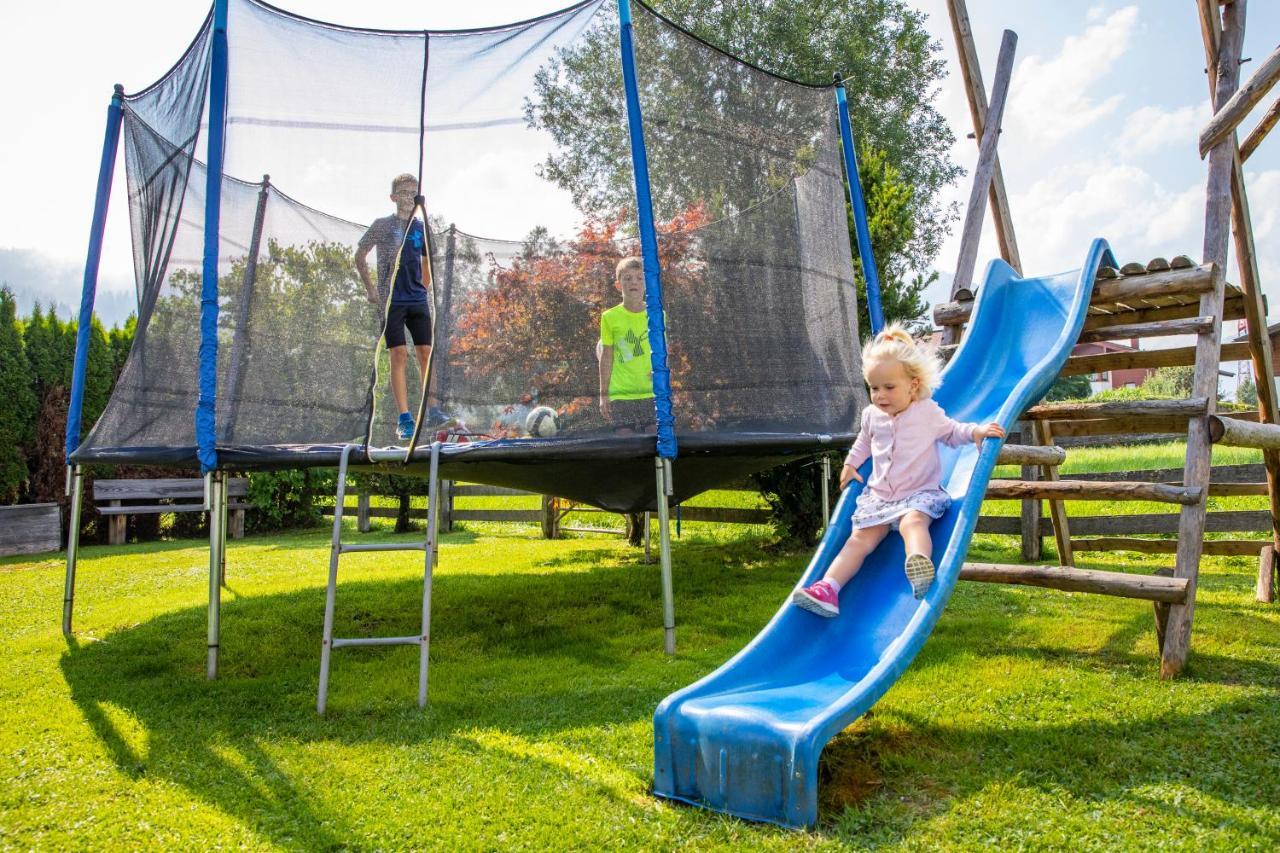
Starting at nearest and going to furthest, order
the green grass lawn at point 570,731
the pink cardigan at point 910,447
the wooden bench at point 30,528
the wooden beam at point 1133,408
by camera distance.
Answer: the green grass lawn at point 570,731
the pink cardigan at point 910,447
the wooden beam at point 1133,408
the wooden bench at point 30,528

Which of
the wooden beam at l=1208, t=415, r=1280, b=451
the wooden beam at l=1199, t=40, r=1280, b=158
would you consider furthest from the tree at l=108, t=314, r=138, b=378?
the wooden beam at l=1208, t=415, r=1280, b=451

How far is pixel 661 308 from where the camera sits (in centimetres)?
455

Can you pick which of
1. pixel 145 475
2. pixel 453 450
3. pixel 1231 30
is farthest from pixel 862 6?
pixel 453 450

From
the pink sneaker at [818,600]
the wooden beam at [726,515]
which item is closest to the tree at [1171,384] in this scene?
the wooden beam at [726,515]

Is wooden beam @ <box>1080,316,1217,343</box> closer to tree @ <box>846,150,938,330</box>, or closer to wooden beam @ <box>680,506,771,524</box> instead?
tree @ <box>846,150,938,330</box>

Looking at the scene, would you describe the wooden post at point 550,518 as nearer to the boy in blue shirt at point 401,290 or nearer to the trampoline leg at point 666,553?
the boy in blue shirt at point 401,290

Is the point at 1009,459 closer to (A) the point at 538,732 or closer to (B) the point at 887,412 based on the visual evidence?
(B) the point at 887,412

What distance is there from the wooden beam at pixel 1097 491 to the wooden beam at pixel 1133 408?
34 centimetres

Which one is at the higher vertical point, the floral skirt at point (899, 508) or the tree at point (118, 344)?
the tree at point (118, 344)

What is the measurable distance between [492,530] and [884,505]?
8.44 metres

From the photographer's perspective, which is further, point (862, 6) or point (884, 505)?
point (862, 6)

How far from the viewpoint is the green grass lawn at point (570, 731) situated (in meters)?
2.53

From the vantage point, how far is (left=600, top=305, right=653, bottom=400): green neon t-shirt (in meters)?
A: 4.79

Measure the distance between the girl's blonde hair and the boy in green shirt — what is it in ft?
4.29
